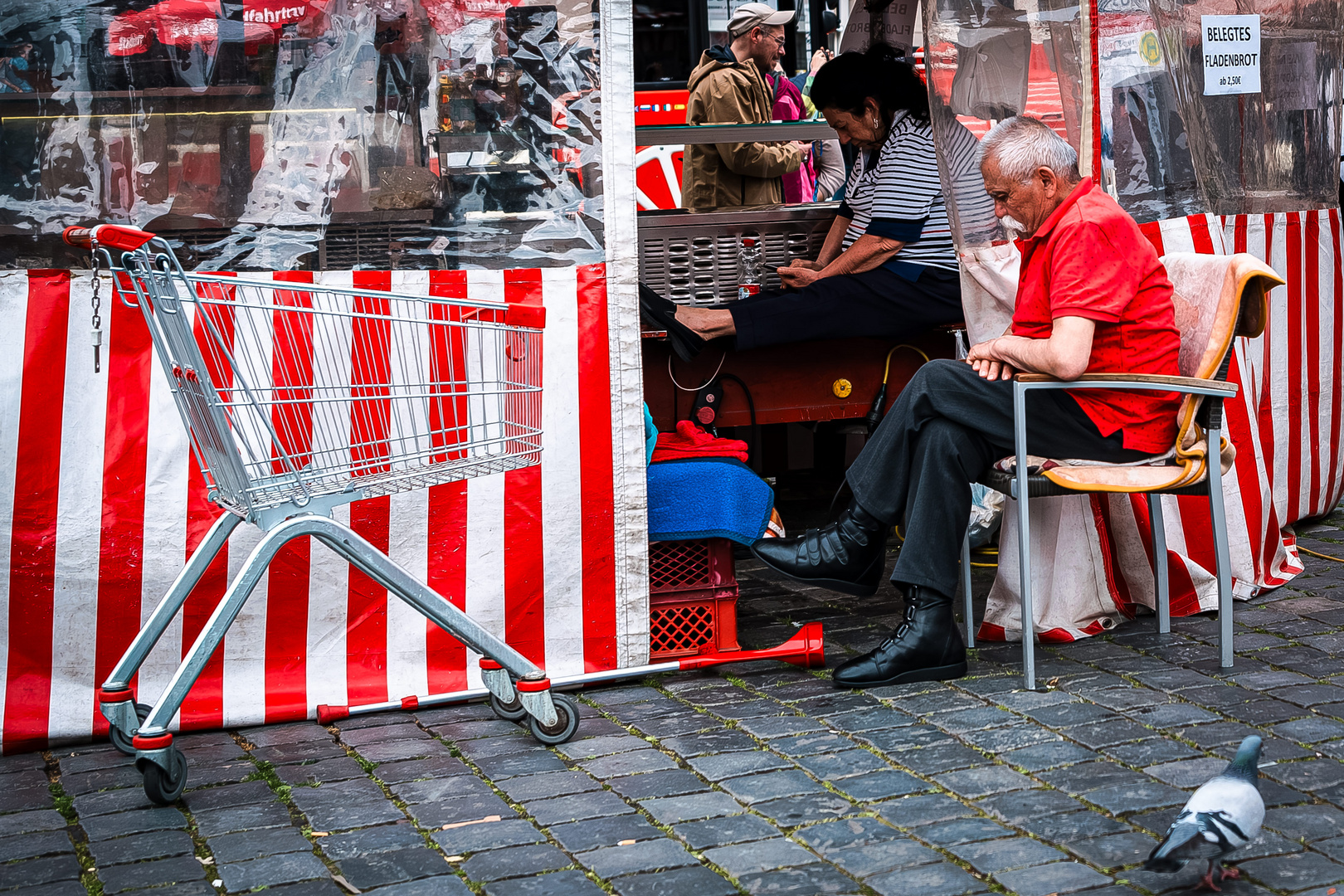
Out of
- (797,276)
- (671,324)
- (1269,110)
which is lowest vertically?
(671,324)

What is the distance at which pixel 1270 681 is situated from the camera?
3652 millimetres

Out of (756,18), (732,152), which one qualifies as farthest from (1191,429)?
(756,18)

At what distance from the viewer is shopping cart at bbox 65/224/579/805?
2.92 m

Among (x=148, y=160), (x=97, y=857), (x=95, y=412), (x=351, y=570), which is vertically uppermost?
(x=148, y=160)

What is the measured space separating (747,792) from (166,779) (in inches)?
54.0

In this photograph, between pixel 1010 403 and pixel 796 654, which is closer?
pixel 1010 403

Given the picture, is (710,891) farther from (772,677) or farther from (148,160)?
(148,160)

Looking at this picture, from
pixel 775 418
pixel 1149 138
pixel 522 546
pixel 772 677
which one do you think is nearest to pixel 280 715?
pixel 522 546

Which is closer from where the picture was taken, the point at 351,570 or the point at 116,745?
the point at 116,745

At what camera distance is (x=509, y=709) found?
3.61 metres

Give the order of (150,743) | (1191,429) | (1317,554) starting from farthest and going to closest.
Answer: (1317,554)
(1191,429)
(150,743)

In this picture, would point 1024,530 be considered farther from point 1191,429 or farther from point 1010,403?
point 1191,429

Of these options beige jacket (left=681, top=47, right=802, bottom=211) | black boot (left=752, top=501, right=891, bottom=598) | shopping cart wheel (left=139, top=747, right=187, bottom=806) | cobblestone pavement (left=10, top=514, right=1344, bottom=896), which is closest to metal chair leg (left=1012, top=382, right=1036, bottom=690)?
cobblestone pavement (left=10, top=514, right=1344, bottom=896)

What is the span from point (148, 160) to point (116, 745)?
1629mm
